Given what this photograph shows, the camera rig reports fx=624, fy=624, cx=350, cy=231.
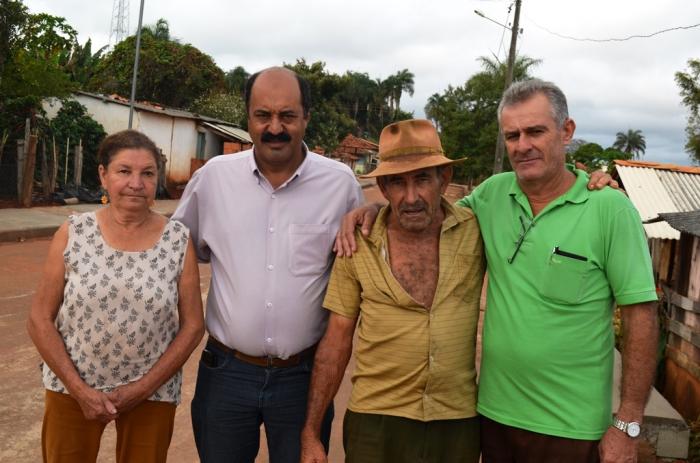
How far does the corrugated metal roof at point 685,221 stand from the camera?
4.71 m

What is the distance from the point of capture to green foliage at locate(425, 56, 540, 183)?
2809 centimetres

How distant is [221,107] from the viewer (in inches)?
1192

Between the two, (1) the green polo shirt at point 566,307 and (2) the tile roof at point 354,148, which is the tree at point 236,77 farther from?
(1) the green polo shirt at point 566,307

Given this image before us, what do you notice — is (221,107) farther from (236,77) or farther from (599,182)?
(599,182)

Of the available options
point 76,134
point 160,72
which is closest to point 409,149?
point 76,134

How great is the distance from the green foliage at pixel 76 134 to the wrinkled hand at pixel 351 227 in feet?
47.8

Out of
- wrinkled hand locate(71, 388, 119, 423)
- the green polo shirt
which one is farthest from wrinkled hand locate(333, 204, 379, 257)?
wrinkled hand locate(71, 388, 119, 423)

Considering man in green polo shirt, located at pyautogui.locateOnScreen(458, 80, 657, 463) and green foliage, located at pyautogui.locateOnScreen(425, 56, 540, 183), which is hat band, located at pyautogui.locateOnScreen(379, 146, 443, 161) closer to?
man in green polo shirt, located at pyautogui.locateOnScreen(458, 80, 657, 463)

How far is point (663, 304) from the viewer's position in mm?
6574

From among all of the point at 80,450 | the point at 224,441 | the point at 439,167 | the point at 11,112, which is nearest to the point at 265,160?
the point at 439,167

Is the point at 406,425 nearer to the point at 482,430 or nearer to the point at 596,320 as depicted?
the point at 482,430

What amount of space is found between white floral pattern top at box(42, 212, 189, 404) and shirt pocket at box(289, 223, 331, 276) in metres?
0.50

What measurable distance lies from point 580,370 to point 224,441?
1515 millimetres

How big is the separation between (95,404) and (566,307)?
186 cm
